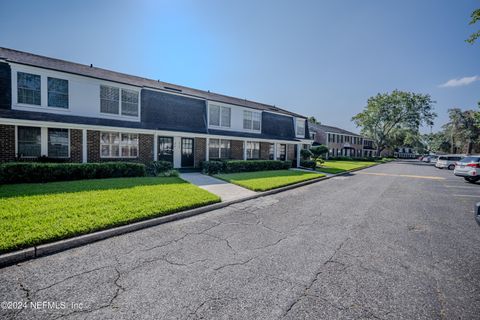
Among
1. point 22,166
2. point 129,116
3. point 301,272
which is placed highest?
point 129,116

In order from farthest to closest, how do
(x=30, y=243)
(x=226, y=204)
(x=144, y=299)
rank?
(x=226, y=204) < (x=30, y=243) < (x=144, y=299)

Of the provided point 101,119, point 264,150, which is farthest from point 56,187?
point 264,150

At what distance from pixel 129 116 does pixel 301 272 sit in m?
13.9

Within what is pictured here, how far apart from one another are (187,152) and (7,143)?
8.99 m

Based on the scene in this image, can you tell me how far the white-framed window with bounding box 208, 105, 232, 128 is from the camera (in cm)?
1720

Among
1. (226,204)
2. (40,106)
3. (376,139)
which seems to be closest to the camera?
(226,204)

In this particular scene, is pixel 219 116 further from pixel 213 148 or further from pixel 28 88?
pixel 28 88

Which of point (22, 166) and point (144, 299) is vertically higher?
point (22, 166)

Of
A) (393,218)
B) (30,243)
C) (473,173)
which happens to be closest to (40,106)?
(30,243)

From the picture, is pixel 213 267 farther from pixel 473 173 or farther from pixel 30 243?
pixel 473 173

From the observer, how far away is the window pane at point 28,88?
10562mm

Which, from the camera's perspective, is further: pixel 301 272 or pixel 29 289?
pixel 301 272

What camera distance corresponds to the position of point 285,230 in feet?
17.0

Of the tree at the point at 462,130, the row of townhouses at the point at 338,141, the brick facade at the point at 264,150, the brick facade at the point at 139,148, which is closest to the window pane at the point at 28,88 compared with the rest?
the brick facade at the point at 139,148
